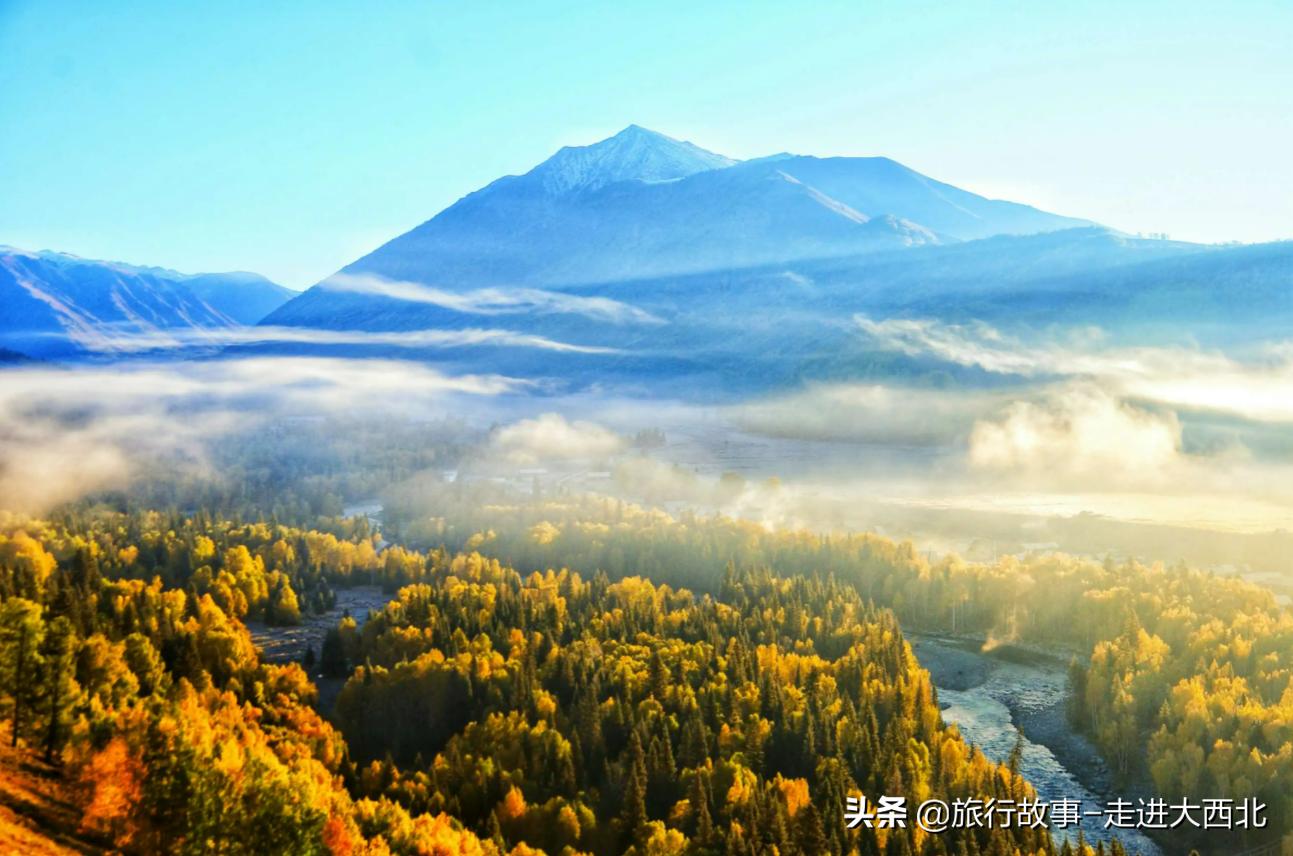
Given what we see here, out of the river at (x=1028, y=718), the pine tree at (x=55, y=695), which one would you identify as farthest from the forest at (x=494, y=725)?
the river at (x=1028, y=718)

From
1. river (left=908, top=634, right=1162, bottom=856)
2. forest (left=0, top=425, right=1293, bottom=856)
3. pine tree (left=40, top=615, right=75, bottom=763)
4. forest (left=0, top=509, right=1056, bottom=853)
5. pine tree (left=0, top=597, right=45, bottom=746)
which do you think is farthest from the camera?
river (left=908, top=634, right=1162, bottom=856)

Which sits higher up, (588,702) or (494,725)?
(588,702)

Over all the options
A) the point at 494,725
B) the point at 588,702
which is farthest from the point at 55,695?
the point at 588,702

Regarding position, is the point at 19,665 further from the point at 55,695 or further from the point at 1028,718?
the point at 1028,718

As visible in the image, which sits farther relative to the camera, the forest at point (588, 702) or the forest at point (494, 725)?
the forest at point (588, 702)

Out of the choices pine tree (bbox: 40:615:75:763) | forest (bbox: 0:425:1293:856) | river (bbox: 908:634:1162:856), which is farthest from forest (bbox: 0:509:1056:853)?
river (bbox: 908:634:1162:856)

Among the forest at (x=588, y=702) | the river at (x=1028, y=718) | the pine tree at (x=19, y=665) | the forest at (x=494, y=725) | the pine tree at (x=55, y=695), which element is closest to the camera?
the forest at (x=494, y=725)

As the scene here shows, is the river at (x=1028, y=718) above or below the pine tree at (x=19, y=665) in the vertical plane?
below

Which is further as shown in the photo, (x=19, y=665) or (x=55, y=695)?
(x=19, y=665)

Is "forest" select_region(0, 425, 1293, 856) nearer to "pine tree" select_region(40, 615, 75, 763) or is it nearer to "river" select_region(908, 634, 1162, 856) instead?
"pine tree" select_region(40, 615, 75, 763)

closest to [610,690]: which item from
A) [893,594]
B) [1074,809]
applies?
[1074,809]

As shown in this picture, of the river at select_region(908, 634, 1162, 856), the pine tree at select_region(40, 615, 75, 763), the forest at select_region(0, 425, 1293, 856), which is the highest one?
the pine tree at select_region(40, 615, 75, 763)

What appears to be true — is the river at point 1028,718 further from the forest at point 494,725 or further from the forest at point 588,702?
the forest at point 494,725

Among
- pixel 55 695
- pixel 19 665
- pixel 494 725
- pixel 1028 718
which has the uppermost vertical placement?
pixel 19 665
